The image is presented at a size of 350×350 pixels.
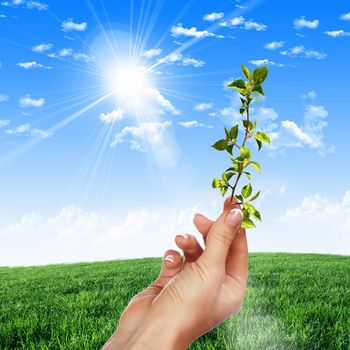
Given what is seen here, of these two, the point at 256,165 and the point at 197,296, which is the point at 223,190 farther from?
the point at 197,296

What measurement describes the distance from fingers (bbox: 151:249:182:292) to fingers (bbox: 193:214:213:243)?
0.32 metres

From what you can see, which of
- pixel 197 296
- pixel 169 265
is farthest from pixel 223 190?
pixel 169 265

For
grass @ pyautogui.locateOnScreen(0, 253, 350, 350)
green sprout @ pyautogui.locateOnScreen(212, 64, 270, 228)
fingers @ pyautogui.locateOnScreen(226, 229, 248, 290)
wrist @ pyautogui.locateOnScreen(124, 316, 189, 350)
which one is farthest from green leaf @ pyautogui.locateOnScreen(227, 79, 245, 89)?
grass @ pyautogui.locateOnScreen(0, 253, 350, 350)

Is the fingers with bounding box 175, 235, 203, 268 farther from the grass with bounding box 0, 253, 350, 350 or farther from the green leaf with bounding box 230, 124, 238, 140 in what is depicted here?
the grass with bounding box 0, 253, 350, 350

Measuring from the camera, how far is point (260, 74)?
1.71 metres

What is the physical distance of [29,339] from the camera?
12.9 ft

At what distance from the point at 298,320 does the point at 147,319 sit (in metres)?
2.12

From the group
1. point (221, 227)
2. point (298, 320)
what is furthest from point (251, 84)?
point (298, 320)

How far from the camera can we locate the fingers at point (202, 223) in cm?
237

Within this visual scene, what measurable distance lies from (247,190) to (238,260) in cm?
72

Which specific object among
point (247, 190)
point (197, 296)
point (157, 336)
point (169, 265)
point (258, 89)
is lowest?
point (157, 336)

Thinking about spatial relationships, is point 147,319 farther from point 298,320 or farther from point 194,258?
point 298,320

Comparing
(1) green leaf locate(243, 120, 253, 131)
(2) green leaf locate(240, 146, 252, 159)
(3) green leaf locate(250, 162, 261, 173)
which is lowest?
(3) green leaf locate(250, 162, 261, 173)

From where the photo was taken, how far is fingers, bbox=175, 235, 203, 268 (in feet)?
8.04
